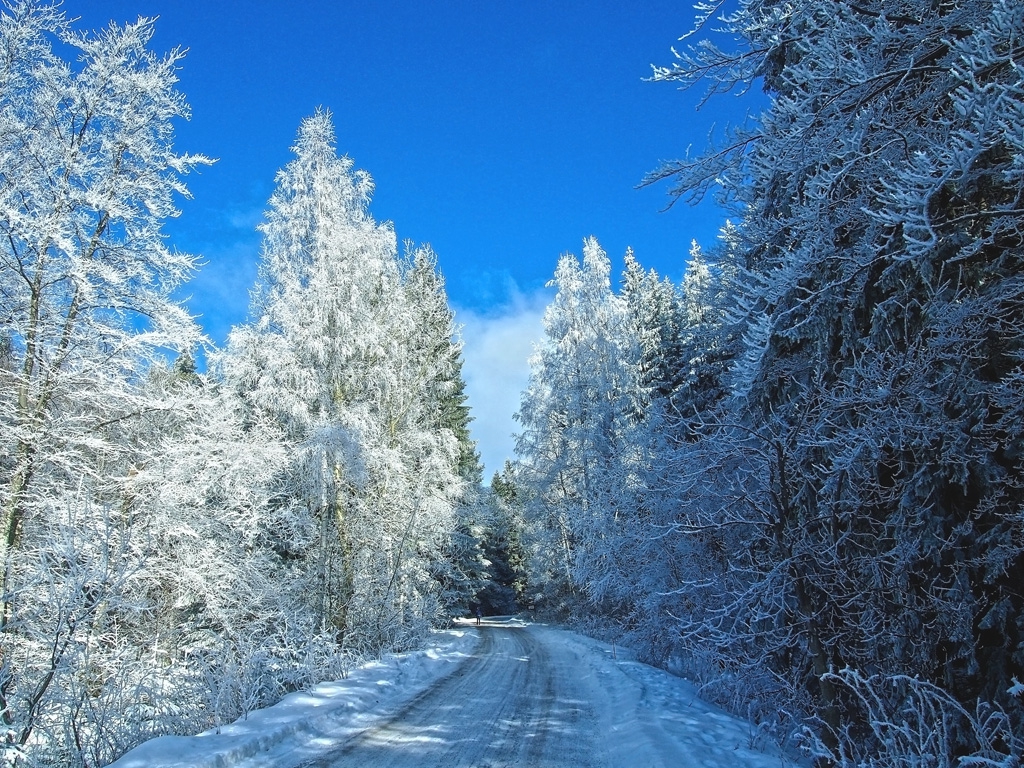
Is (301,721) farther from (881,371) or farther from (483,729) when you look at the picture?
(881,371)

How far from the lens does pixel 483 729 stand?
7.25 m

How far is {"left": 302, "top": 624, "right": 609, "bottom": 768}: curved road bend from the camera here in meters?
5.97

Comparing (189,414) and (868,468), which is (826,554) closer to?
(868,468)

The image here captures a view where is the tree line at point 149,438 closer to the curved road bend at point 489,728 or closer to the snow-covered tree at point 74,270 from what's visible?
the snow-covered tree at point 74,270

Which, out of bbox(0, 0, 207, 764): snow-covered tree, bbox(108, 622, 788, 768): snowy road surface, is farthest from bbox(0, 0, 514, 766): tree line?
bbox(108, 622, 788, 768): snowy road surface

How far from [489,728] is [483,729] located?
0.32 ft

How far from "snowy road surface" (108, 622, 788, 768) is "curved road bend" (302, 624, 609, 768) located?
15 mm

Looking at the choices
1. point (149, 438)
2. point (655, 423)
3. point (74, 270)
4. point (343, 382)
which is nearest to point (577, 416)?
point (655, 423)

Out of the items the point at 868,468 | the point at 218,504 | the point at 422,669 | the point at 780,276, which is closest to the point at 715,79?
the point at 780,276

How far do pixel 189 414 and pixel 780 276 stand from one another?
8.59 meters

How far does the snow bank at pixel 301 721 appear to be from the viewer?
16.7 ft

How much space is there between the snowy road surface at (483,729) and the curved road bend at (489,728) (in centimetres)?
2

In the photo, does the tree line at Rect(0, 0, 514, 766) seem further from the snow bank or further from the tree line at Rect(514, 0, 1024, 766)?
the tree line at Rect(514, 0, 1024, 766)

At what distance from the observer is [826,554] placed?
5609 millimetres
